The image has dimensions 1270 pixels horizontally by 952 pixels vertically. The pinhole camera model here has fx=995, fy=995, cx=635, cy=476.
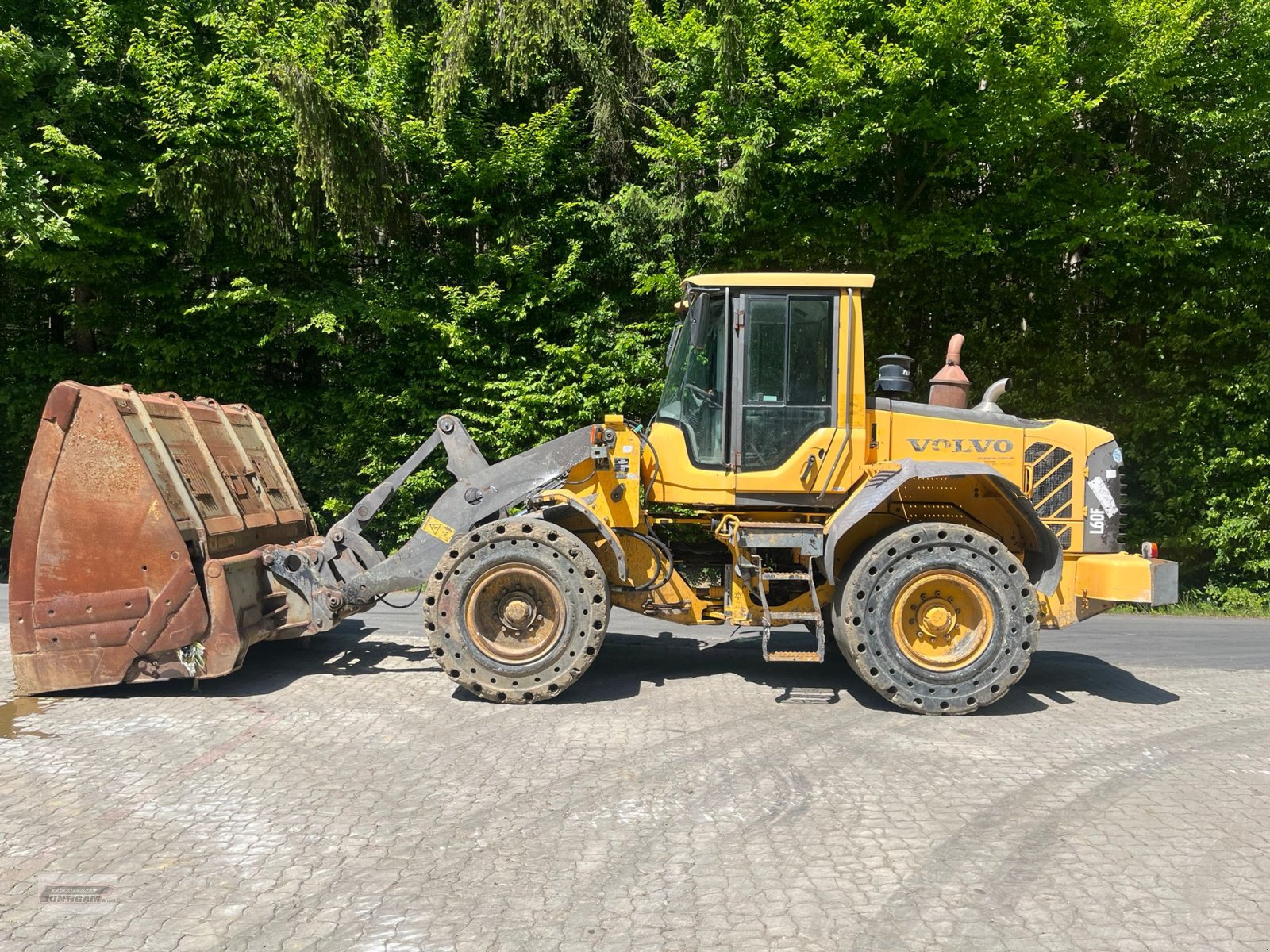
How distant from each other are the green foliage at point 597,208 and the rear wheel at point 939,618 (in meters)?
6.65

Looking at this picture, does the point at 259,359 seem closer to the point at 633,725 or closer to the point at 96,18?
the point at 96,18

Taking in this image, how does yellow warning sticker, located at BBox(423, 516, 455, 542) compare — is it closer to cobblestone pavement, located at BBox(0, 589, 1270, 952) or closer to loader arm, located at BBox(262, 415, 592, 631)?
loader arm, located at BBox(262, 415, 592, 631)

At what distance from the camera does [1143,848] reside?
Answer: 449 cm

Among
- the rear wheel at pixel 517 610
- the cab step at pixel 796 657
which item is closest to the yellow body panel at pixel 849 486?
the cab step at pixel 796 657

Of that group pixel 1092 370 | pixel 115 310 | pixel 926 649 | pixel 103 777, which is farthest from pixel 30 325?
pixel 1092 370

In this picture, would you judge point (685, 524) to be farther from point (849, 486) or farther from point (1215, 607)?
point (1215, 607)

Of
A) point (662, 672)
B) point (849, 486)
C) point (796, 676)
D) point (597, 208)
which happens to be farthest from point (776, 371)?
point (597, 208)

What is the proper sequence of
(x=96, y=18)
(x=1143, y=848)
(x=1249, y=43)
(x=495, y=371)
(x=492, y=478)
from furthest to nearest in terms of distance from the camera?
(x=495, y=371), (x=96, y=18), (x=1249, y=43), (x=492, y=478), (x=1143, y=848)

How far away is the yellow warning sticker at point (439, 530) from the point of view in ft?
23.6

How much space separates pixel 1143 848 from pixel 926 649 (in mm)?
2341

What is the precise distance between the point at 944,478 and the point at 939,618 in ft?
3.28

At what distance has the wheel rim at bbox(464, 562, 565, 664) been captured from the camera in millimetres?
6785

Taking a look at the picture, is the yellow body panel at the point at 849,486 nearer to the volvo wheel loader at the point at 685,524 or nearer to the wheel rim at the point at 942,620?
the volvo wheel loader at the point at 685,524

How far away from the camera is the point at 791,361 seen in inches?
274
